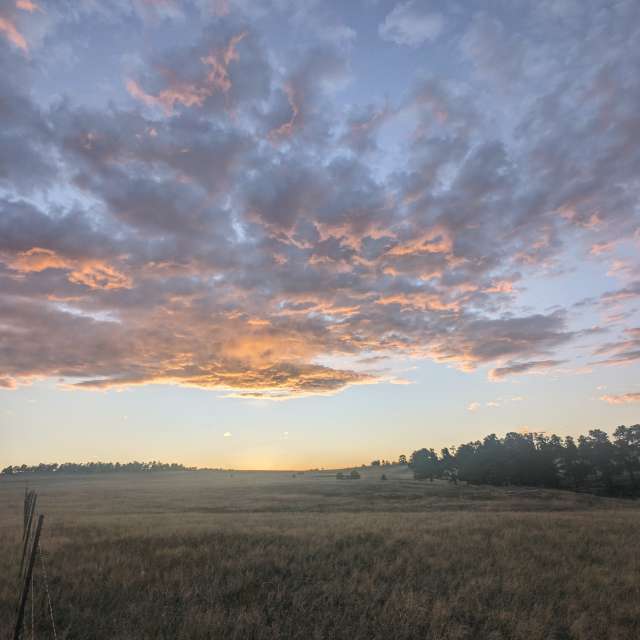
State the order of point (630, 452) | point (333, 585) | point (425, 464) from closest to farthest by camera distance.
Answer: point (333, 585) → point (630, 452) → point (425, 464)

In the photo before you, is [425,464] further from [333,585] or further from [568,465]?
[333,585]

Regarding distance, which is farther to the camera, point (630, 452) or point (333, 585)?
point (630, 452)

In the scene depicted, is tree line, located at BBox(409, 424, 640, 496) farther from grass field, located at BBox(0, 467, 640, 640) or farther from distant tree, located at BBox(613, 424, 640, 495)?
grass field, located at BBox(0, 467, 640, 640)

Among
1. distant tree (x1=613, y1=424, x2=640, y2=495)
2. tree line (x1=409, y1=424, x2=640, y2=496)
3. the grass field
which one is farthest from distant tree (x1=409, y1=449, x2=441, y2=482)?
the grass field

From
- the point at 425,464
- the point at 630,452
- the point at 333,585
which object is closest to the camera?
the point at 333,585

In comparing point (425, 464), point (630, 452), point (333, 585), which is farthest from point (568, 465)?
point (333, 585)

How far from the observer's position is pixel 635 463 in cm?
7388

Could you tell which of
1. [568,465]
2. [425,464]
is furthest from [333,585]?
[425,464]

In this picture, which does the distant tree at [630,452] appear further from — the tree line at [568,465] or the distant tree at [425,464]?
the distant tree at [425,464]

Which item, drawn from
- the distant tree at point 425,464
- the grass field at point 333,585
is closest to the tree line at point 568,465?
the distant tree at point 425,464

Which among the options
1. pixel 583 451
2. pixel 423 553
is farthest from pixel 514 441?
pixel 423 553

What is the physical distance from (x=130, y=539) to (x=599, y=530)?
19.3 metres

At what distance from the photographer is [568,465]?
78.8 m

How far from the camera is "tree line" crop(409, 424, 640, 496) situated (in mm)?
74219
